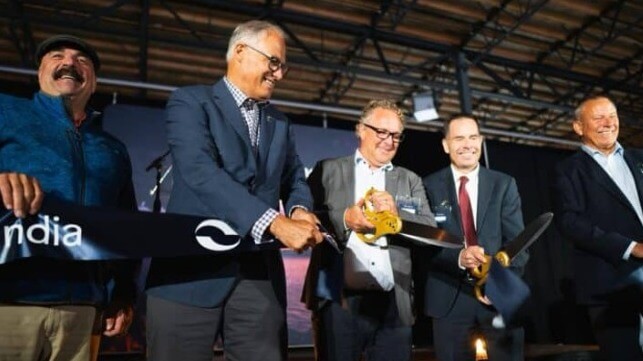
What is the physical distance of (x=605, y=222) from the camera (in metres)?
2.39

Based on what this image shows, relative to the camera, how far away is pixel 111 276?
5.60 ft

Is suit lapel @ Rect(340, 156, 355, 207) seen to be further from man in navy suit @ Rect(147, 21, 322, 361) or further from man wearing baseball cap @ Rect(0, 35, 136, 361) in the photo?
man wearing baseball cap @ Rect(0, 35, 136, 361)

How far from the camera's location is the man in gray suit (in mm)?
2131

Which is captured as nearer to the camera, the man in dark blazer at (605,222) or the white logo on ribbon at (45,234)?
the white logo on ribbon at (45,234)

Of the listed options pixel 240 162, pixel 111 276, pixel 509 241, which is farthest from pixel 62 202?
pixel 509 241

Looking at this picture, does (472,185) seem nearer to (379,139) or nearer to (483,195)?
(483,195)

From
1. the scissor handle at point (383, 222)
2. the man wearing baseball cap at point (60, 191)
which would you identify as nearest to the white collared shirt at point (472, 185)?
the scissor handle at point (383, 222)

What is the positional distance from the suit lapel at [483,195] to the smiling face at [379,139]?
1.60 ft

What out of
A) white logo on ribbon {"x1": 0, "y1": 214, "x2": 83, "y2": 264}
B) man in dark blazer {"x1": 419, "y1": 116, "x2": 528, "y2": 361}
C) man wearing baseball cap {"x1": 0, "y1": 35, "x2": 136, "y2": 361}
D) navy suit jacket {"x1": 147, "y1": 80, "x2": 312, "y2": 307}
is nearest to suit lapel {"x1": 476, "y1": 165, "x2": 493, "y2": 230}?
man in dark blazer {"x1": 419, "y1": 116, "x2": 528, "y2": 361}

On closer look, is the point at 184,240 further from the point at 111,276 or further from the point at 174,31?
the point at 174,31

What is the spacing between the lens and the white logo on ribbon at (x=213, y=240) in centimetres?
147

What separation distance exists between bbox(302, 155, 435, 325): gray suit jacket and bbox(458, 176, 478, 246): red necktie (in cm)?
21

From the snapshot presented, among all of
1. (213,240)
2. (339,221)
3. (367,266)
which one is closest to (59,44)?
(213,240)

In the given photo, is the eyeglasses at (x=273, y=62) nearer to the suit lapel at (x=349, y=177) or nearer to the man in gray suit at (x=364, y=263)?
the man in gray suit at (x=364, y=263)
